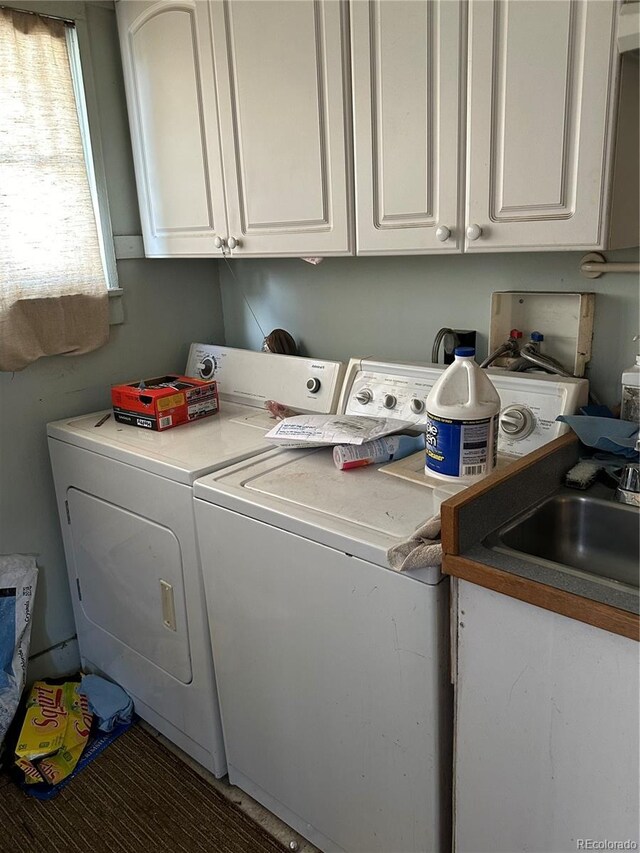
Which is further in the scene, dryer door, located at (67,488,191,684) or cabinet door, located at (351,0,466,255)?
dryer door, located at (67,488,191,684)

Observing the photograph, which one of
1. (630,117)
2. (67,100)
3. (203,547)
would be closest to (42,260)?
(67,100)

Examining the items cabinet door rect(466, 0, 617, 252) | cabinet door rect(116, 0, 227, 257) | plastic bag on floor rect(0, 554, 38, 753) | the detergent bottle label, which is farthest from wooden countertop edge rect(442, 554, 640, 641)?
plastic bag on floor rect(0, 554, 38, 753)

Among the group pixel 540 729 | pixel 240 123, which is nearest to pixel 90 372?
pixel 240 123

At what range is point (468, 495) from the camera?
3.89 feet

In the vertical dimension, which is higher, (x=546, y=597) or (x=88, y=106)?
(x=88, y=106)

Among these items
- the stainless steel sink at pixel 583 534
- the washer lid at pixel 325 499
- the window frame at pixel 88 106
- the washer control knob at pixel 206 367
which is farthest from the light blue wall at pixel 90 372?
the stainless steel sink at pixel 583 534

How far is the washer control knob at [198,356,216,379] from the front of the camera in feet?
7.86

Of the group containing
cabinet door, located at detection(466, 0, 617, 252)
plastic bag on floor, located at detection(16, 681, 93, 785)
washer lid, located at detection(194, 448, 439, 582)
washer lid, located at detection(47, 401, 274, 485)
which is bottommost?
plastic bag on floor, located at detection(16, 681, 93, 785)

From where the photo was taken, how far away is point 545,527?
1381 mm

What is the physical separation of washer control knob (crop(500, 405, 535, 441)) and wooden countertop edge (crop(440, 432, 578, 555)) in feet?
0.50

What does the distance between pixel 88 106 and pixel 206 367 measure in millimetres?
929

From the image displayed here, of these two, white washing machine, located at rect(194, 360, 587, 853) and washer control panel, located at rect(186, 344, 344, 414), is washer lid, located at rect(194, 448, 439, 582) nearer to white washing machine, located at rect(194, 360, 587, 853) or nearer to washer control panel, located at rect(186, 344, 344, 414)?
white washing machine, located at rect(194, 360, 587, 853)

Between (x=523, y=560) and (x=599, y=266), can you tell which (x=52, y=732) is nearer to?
(x=523, y=560)

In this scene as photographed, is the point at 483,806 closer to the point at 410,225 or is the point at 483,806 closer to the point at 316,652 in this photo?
the point at 316,652
